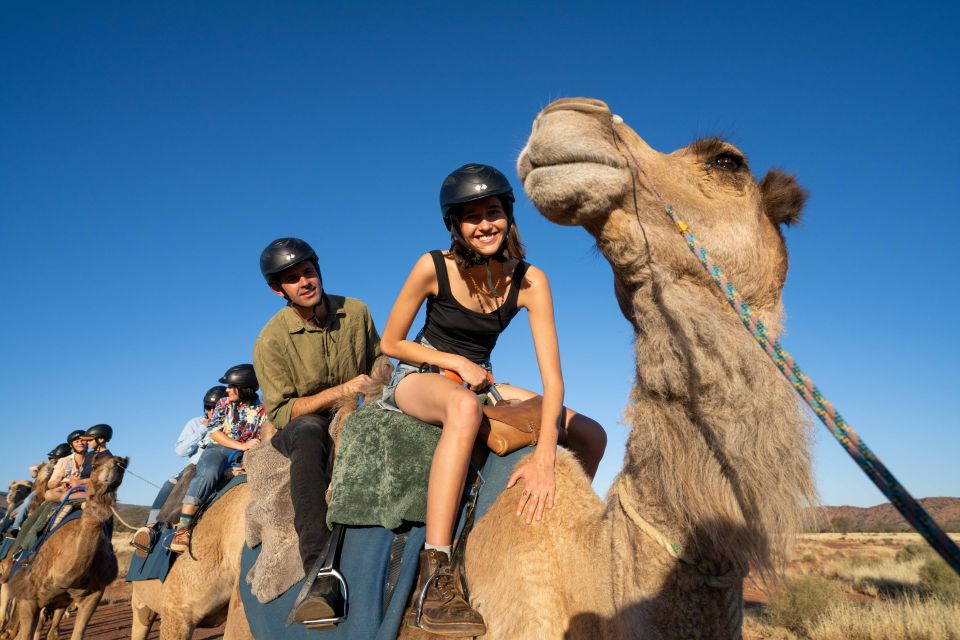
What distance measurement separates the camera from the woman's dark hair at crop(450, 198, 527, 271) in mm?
3139

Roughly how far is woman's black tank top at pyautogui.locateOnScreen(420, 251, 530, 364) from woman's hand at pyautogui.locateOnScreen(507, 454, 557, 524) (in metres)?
0.79

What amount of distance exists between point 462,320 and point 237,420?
525 centimetres

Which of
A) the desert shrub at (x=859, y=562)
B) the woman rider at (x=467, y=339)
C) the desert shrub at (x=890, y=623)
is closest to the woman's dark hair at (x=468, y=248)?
the woman rider at (x=467, y=339)

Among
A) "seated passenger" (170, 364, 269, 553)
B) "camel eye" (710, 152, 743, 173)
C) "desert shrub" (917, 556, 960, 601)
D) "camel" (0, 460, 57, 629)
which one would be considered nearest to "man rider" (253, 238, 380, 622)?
"camel eye" (710, 152, 743, 173)

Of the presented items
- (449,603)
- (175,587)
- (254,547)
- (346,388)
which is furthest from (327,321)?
(175,587)

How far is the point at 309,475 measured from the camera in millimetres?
3613

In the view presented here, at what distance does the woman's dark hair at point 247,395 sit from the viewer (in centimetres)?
763

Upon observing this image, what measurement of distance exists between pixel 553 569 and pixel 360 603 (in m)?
0.94

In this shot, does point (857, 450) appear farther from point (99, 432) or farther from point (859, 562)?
point (859, 562)

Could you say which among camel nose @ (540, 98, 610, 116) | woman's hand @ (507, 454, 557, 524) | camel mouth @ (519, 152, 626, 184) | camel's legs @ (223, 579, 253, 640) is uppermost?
camel nose @ (540, 98, 610, 116)

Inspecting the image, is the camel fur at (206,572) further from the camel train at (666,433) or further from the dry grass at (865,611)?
the dry grass at (865,611)

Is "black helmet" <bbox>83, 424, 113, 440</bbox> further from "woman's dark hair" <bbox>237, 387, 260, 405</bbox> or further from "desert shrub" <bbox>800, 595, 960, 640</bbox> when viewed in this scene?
"desert shrub" <bbox>800, 595, 960, 640</bbox>

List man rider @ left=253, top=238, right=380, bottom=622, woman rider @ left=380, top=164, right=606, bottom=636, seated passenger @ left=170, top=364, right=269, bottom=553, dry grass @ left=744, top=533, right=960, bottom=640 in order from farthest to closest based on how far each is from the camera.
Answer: dry grass @ left=744, top=533, right=960, bottom=640 → seated passenger @ left=170, top=364, right=269, bottom=553 → man rider @ left=253, top=238, right=380, bottom=622 → woman rider @ left=380, top=164, right=606, bottom=636

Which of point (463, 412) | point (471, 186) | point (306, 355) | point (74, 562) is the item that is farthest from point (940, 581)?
point (74, 562)
